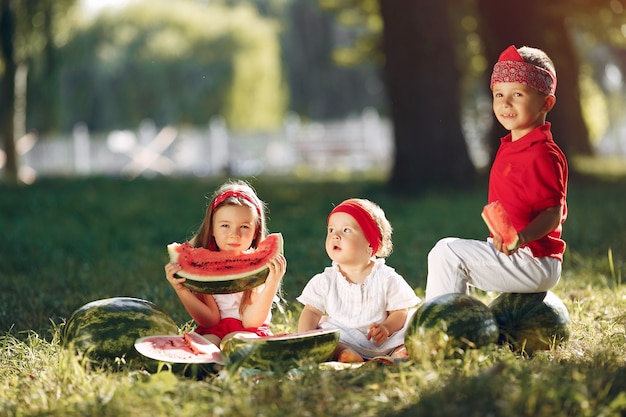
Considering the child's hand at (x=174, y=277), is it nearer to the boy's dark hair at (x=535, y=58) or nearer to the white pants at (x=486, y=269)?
the white pants at (x=486, y=269)

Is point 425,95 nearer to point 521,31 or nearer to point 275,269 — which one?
point 521,31

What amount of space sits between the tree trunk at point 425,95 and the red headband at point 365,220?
8678mm

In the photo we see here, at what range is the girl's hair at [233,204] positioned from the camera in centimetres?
502

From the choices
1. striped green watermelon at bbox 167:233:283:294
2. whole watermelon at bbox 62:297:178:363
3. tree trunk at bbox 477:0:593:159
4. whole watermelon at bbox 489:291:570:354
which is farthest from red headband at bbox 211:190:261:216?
tree trunk at bbox 477:0:593:159

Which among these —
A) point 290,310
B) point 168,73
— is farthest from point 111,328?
point 168,73

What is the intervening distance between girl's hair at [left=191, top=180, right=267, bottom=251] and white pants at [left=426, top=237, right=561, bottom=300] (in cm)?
103

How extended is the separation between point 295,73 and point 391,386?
1821 inches

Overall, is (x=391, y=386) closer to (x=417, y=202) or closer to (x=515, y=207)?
(x=515, y=207)

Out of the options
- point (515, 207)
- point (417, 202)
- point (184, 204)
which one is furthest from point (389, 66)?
point (515, 207)

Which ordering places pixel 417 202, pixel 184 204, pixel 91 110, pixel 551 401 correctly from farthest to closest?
pixel 91 110 < pixel 184 204 < pixel 417 202 < pixel 551 401

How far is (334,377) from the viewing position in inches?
155

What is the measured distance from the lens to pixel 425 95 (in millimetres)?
13555

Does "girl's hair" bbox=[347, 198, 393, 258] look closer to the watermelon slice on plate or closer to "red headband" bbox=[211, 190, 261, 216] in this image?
"red headband" bbox=[211, 190, 261, 216]

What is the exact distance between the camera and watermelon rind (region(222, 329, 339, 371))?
4145mm
